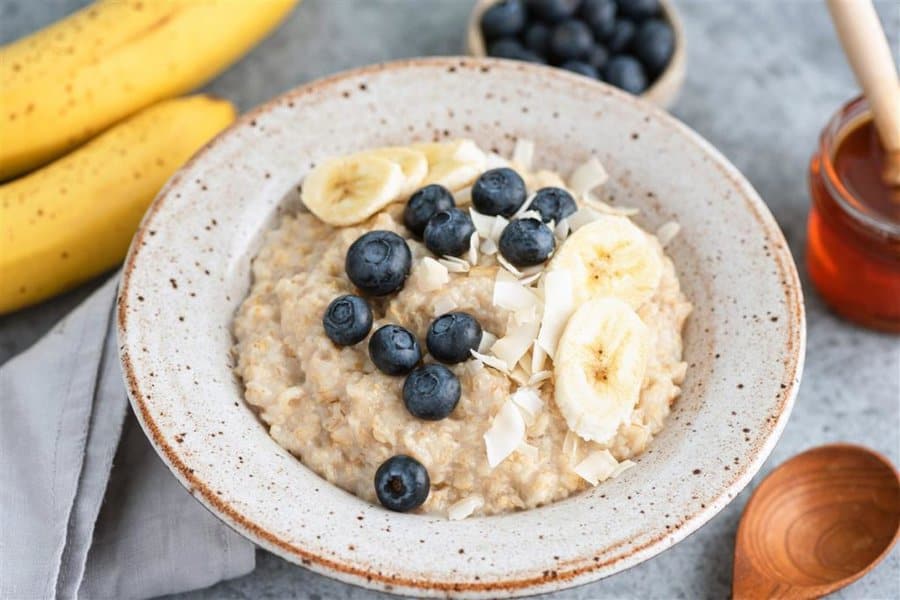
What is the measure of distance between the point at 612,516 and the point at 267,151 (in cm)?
141

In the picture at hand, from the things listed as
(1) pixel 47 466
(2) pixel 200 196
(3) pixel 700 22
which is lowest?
(3) pixel 700 22

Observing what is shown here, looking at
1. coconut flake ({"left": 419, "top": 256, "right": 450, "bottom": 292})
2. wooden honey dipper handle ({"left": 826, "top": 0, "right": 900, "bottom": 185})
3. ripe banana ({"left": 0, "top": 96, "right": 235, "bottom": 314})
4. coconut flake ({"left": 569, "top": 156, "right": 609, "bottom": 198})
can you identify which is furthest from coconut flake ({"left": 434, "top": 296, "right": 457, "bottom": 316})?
wooden honey dipper handle ({"left": 826, "top": 0, "right": 900, "bottom": 185})

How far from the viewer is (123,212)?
3072 millimetres

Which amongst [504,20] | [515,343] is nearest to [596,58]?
[504,20]

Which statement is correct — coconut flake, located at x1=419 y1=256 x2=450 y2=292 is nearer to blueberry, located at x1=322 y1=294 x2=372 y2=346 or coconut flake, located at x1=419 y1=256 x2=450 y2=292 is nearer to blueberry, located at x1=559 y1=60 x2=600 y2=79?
blueberry, located at x1=322 y1=294 x2=372 y2=346

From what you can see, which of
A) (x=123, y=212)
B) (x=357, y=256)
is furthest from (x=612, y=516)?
(x=123, y=212)

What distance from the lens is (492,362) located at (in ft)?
7.52

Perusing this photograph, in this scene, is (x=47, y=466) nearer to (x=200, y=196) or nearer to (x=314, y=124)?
(x=200, y=196)

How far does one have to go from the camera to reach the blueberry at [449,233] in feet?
8.04

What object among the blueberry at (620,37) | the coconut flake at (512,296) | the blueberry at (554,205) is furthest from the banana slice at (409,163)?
the blueberry at (620,37)

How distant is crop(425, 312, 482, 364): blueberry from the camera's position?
2.29 meters

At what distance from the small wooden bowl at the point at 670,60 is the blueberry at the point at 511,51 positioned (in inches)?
1.7

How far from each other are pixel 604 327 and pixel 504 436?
0.36m

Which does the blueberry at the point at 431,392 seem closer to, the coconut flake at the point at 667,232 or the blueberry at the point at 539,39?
the coconut flake at the point at 667,232
